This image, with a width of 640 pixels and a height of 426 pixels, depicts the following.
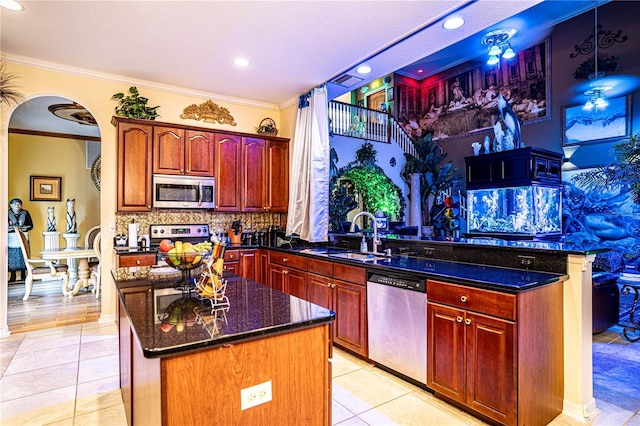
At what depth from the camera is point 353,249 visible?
13.6 ft

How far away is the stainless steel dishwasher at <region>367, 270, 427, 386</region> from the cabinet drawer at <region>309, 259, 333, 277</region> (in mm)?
Result: 567

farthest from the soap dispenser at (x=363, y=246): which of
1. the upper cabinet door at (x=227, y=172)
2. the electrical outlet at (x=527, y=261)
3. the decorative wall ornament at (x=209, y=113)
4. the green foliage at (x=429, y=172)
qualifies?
the green foliage at (x=429, y=172)

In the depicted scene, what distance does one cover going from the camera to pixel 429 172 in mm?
9508

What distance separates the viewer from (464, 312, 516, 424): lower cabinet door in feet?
6.63

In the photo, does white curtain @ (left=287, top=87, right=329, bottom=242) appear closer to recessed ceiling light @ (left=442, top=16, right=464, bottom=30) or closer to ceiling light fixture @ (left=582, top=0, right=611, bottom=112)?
recessed ceiling light @ (left=442, top=16, right=464, bottom=30)

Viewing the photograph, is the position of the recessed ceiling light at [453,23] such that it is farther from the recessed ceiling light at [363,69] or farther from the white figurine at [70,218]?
the white figurine at [70,218]

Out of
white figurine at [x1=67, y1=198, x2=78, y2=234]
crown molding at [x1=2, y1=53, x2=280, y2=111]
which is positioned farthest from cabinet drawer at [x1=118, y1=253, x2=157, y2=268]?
white figurine at [x1=67, y1=198, x2=78, y2=234]

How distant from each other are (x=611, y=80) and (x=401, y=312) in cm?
694

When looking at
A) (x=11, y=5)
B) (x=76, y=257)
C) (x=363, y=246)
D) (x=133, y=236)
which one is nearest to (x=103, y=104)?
(x=11, y=5)

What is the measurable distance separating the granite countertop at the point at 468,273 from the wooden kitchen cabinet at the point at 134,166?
270cm

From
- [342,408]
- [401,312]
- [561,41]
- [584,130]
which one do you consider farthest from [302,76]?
[561,41]

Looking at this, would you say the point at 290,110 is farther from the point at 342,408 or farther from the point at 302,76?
the point at 342,408

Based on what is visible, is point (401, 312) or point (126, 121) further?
point (126, 121)

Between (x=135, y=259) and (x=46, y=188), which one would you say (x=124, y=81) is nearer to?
(x=135, y=259)
